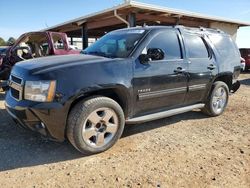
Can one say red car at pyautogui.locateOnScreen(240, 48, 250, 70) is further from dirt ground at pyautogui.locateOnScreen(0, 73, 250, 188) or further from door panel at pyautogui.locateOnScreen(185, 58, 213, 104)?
dirt ground at pyautogui.locateOnScreen(0, 73, 250, 188)

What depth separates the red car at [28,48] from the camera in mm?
8312

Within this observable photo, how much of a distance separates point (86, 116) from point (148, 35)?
1825 mm

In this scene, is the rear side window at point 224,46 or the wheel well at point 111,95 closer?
the wheel well at point 111,95

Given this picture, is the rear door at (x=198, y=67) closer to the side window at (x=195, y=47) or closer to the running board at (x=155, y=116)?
the side window at (x=195, y=47)

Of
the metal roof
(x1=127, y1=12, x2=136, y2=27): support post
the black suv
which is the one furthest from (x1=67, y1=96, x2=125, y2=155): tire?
(x1=127, y1=12, x2=136, y2=27): support post

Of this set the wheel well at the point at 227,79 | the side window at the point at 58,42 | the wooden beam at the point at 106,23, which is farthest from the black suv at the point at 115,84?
the wooden beam at the point at 106,23

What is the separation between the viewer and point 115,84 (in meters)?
4.05

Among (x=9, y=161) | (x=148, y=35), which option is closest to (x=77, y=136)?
(x=9, y=161)

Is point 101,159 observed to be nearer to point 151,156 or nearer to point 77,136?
point 77,136

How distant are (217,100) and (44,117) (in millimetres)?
3996

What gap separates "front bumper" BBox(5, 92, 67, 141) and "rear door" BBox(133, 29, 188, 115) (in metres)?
1.26

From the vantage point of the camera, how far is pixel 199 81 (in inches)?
214

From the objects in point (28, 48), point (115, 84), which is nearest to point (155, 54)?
point (115, 84)

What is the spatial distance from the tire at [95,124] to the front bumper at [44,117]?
13 cm
